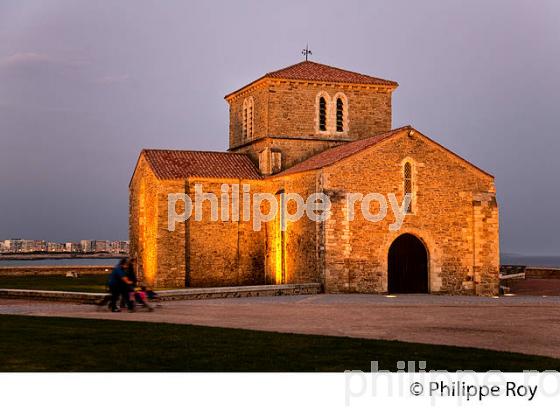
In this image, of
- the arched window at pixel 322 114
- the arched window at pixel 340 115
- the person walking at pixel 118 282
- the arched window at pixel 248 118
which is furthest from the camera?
the arched window at pixel 248 118

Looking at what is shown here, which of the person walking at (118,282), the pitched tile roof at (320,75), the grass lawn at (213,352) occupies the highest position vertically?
the pitched tile roof at (320,75)

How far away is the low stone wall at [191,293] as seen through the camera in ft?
90.2

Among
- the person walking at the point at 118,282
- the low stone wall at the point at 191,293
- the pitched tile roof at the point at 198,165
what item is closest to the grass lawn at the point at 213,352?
the person walking at the point at 118,282

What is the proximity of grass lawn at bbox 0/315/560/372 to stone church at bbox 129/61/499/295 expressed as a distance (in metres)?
17.2

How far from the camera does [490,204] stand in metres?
36.1

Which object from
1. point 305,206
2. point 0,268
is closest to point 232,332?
point 305,206

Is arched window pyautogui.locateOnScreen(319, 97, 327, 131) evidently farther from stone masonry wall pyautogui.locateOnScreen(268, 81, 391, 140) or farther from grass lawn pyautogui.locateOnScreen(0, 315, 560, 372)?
grass lawn pyautogui.locateOnScreen(0, 315, 560, 372)

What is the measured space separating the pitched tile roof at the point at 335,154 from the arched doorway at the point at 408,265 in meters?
4.48

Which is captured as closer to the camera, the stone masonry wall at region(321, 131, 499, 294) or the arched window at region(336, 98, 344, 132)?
Result: the stone masonry wall at region(321, 131, 499, 294)

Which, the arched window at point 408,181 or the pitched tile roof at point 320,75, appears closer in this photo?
the arched window at point 408,181

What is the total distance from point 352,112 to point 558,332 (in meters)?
25.6

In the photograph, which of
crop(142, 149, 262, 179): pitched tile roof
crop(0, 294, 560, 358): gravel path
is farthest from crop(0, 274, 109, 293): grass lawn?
crop(142, 149, 262, 179): pitched tile roof

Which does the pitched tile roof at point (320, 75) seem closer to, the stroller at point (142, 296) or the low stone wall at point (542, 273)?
the low stone wall at point (542, 273)

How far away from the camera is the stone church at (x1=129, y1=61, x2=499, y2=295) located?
34.0 metres
